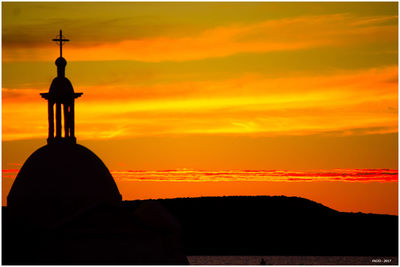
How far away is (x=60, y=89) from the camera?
7519cm

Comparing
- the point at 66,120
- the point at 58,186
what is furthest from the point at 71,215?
the point at 66,120

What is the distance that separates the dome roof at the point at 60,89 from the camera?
7519 centimetres

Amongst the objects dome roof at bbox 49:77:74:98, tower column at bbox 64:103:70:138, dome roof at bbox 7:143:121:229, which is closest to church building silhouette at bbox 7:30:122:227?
dome roof at bbox 7:143:121:229

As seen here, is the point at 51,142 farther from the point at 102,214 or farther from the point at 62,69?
the point at 102,214

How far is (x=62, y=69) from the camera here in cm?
7569

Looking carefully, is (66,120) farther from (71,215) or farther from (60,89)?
(71,215)

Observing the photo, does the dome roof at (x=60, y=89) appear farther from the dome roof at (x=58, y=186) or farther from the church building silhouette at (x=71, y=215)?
the dome roof at (x=58, y=186)

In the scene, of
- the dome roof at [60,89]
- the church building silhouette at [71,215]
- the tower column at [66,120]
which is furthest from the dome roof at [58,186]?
the dome roof at [60,89]

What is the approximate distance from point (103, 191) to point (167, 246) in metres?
5.18

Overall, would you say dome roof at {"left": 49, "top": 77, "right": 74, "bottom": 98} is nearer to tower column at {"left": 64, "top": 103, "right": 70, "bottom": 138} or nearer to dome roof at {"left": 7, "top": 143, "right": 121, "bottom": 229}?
tower column at {"left": 64, "top": 103, "right": 70, "bottom": 138}

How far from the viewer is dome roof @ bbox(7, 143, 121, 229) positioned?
70.1 meters

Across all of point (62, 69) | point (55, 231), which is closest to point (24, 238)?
point (55, 231)

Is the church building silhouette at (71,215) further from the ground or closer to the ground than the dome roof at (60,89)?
closer to the ground

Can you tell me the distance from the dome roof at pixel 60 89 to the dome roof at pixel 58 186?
506cm
